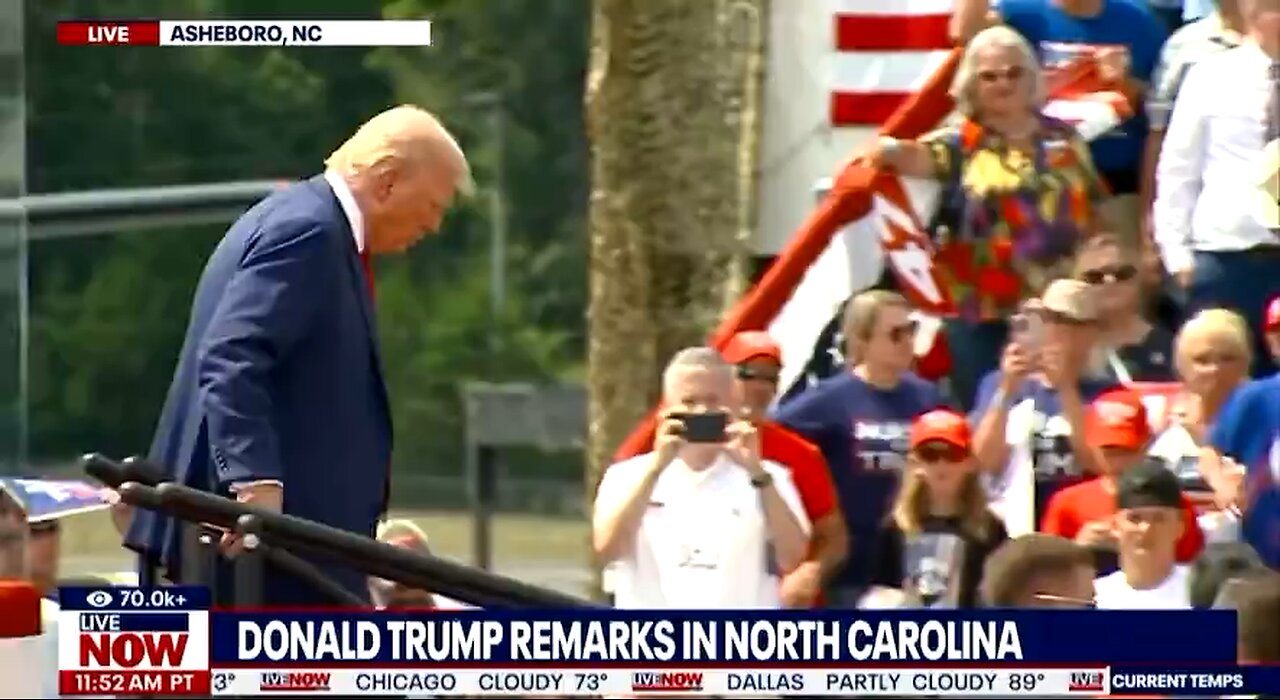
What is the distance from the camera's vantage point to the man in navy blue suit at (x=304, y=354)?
6.16 meters

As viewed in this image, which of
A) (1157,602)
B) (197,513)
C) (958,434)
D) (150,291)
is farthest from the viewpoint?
(150,291)

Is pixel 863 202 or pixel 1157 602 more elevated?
pixel 863 202

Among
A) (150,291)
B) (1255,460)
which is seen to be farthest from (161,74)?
(1255,460)

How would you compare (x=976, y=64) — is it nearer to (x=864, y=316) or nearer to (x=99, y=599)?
(x=864, y=316)

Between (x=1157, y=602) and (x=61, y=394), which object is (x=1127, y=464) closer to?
(x=1157, y=602)

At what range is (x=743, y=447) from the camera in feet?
22.9

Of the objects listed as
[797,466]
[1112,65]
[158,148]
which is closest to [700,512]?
[797,466]

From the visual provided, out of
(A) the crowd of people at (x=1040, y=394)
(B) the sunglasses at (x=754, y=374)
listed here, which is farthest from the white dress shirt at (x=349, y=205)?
(B) the sunglasses at (x=754, y=374)

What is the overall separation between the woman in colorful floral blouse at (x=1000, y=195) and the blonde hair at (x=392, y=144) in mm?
1320

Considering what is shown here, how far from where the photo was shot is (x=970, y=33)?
25.3ft

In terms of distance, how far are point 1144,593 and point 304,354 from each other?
4.89 ft

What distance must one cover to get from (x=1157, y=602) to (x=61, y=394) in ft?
7.69

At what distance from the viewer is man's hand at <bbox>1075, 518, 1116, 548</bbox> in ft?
22.0

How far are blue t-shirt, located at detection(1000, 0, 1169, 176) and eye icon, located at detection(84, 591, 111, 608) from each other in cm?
226
